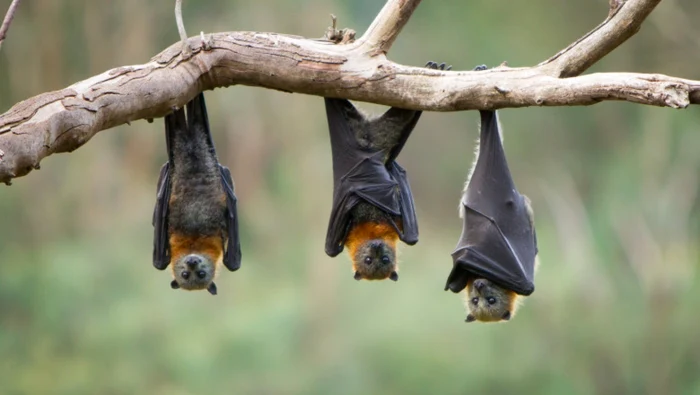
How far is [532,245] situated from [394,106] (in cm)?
179

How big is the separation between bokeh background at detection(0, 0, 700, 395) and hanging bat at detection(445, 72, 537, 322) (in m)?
7.89

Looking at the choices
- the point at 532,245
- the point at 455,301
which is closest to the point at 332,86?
the point at 532,245

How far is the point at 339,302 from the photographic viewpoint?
15414mm

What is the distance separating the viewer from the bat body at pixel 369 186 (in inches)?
239

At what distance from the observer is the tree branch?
4.39 m

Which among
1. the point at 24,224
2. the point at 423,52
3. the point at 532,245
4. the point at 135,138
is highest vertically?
the point at 423,52

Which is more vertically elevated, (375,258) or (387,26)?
(387,26)

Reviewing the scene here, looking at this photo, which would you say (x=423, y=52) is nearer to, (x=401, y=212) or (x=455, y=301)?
(x=455, y=301)

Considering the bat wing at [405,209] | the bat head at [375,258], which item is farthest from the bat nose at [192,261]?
the bat wing at [405,209]

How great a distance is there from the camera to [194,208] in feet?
21.3

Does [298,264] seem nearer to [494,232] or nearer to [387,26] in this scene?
[494,232]

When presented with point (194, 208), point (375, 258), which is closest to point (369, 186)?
point (375, 258)

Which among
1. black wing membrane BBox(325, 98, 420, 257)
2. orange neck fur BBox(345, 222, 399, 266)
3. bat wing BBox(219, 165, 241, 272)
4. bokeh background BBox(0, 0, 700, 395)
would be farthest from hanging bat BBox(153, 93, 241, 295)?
bokeh background BBox(0, 0, 700, 395)

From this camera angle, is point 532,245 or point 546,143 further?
point 546,143
